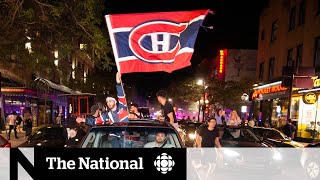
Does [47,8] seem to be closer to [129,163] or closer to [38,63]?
[38,63]

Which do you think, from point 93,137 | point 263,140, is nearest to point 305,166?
point 263,140

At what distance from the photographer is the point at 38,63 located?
11016 millimetres

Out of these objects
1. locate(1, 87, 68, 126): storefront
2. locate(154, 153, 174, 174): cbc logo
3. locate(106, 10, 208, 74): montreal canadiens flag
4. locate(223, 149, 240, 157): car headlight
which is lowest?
locate(1, 87, 68, 126): storefront

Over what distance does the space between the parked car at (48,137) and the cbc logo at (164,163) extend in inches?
353

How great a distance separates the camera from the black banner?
9.62ft

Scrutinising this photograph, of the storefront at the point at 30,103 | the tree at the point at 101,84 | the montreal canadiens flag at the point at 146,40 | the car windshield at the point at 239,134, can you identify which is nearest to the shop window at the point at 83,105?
the storefront at the point at 30,103

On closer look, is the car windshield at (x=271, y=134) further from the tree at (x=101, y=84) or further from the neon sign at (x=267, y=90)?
the tree at (x=101, y=84)

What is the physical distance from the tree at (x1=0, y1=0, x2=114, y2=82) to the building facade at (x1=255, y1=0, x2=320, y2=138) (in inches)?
412

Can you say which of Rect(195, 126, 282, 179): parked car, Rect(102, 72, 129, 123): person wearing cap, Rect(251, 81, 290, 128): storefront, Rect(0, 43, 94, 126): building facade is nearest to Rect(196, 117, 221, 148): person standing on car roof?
Rect(195, 126, 282, 179): parked car

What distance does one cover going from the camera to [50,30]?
1021 centimetres

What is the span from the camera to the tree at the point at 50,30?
31.3ft

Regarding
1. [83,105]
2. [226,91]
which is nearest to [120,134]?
[83,105]

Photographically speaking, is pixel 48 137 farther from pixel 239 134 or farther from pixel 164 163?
pixel 164 163

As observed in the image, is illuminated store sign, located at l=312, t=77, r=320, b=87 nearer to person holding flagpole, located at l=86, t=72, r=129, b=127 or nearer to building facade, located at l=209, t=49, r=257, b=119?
person holding flagpole, located at l=86, t=72, r=129, b=127
